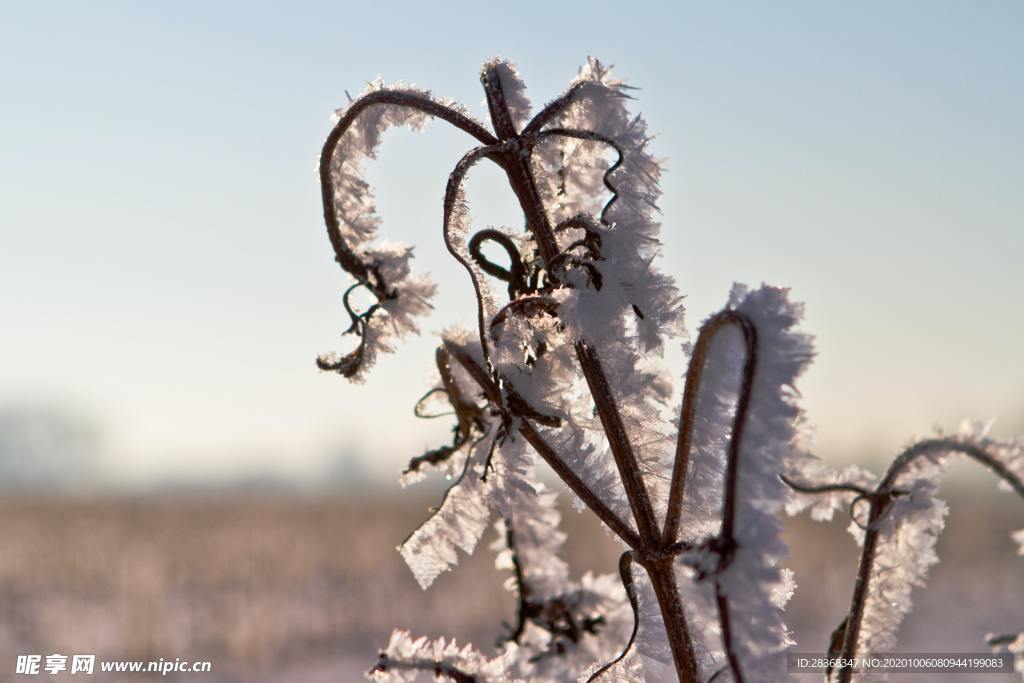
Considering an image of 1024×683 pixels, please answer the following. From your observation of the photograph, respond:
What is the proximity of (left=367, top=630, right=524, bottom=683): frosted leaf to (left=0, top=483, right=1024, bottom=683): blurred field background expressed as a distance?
669 centimetres

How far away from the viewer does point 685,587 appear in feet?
4.01

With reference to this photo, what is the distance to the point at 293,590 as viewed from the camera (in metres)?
12.4

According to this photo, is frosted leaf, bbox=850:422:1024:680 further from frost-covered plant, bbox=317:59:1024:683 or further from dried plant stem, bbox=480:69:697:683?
dried plant stem, bbox=480:69:697:683

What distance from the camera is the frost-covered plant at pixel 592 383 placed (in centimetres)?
120

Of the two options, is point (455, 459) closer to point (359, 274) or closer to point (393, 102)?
point (359, 274)

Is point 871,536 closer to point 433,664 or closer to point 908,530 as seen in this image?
point 908,530

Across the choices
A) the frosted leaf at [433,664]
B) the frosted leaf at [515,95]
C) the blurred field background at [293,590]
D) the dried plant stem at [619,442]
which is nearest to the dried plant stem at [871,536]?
the dried plant stem at [619,442]

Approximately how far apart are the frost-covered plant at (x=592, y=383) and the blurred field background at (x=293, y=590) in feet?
22.1

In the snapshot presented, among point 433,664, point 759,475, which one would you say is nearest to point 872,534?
point 759,475

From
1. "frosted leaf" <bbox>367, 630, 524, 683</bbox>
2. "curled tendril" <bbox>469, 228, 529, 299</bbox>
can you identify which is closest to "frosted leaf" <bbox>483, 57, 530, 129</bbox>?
"curled tendril" <bbox>469, 228, 529, 299</bbox>

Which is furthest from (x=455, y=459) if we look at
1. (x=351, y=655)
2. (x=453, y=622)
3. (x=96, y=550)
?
(x=96, y=550)

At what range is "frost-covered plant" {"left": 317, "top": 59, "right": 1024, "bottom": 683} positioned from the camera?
1196 millimetres

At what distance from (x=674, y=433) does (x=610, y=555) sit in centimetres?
1320

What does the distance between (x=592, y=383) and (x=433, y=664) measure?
55 centimetres
